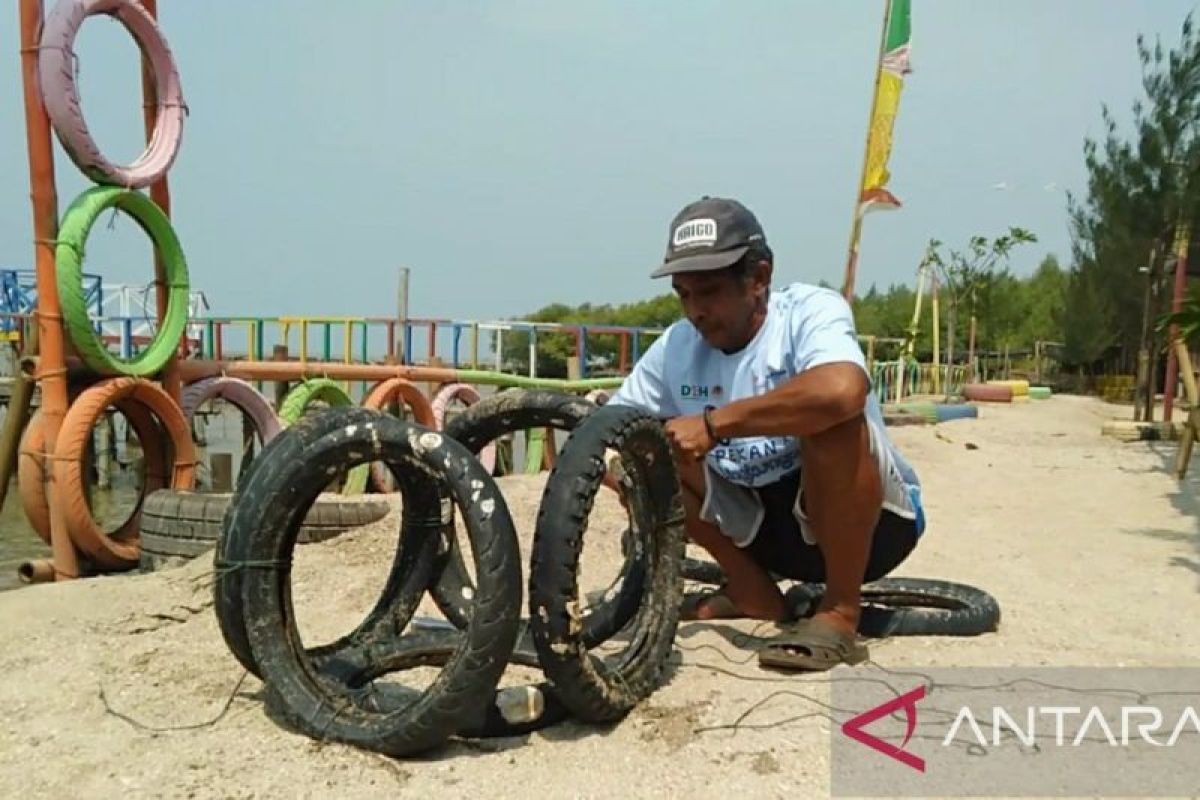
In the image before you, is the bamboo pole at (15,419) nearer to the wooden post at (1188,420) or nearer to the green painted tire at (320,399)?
the green painted tire at (320,399)

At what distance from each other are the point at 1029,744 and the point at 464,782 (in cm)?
121

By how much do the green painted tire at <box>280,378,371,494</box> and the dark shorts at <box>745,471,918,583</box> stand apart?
15.6 feet

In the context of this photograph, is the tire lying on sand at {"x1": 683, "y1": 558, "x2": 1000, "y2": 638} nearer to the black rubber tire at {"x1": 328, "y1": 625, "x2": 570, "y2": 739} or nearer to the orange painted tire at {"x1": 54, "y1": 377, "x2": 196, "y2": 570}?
the black rubber tire at {"x1": 328, "y1": 625, "x2": 570, "y2": 739}

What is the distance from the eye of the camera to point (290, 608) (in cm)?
248

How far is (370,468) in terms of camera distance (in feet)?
27.4

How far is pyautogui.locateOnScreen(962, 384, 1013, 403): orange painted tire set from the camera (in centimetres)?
2481

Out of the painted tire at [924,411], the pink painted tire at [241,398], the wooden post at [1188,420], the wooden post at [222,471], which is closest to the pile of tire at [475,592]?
the pink painted tire at [241,398]

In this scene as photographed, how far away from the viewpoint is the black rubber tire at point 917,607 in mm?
3045

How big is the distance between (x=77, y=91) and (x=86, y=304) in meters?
1.28

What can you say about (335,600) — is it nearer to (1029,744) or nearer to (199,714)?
(199,714)

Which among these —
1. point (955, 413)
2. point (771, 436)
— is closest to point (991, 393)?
point (955, 413)

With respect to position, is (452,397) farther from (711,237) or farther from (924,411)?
(924,411)

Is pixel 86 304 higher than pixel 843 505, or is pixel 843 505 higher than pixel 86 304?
pixel 86 304

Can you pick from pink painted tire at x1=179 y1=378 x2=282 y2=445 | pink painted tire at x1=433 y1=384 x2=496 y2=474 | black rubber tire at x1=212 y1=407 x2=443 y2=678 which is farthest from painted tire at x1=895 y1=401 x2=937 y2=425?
black rubber tire at x1=212 y1=407 x2=443 y2=678
